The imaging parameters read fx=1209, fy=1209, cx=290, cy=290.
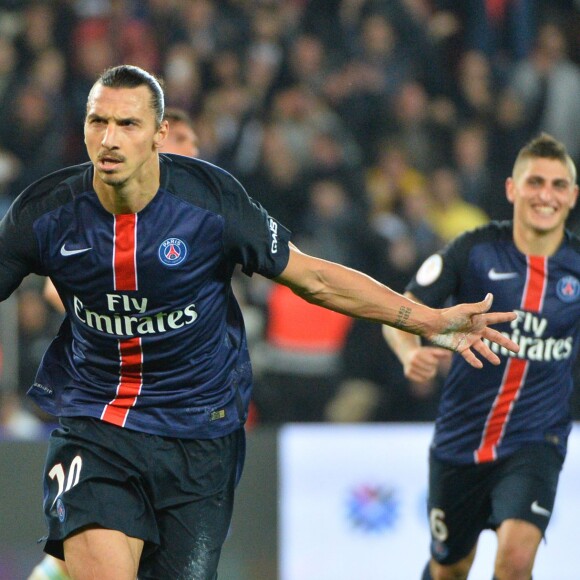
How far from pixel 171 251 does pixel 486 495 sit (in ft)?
6.78

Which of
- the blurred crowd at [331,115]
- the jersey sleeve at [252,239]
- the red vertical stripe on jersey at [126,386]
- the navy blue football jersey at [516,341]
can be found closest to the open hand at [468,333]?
the jersey sleeve at [252,239]

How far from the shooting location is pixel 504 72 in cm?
1102

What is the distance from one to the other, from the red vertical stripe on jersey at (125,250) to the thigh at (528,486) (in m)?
2.01

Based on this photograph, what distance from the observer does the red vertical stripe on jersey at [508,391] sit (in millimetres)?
5258

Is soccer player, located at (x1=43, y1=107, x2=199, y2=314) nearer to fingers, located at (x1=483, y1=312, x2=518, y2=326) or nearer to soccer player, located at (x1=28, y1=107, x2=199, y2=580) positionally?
soccer player, located at (x1=28, y1=107, x2=199, y2=580)

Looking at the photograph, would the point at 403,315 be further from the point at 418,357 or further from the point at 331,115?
the point at 331,115

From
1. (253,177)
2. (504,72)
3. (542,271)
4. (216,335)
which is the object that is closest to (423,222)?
(253,177)

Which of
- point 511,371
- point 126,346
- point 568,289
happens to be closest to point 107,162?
point 126,346

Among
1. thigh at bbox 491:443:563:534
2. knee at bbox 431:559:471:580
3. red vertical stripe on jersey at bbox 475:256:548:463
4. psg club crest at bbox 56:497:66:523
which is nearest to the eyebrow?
psg club crest at bbox 56:497:66:523

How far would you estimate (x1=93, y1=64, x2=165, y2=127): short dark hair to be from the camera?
12.9 ft

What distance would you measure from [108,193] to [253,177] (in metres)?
5.76

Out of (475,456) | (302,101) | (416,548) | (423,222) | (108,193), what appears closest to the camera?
(108,193)

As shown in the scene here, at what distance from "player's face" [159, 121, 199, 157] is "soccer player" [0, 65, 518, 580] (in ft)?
4.58

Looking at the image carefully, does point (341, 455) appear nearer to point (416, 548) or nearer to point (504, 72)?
point (416, 548)
